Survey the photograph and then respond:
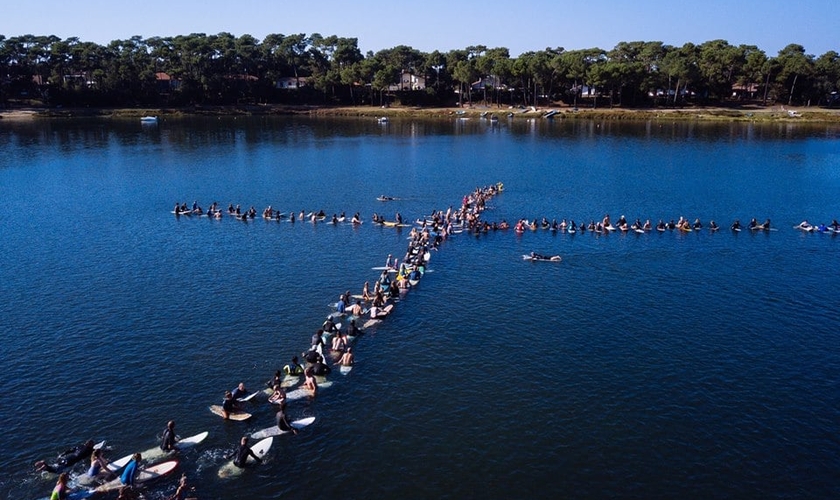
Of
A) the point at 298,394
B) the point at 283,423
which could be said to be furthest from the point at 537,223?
the point at 283,423

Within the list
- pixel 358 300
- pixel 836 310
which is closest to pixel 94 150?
pixel 358 300

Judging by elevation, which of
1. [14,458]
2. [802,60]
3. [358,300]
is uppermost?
[802,60]

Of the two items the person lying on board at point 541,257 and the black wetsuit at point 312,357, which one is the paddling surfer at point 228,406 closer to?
the black wetsuit at point 312,357

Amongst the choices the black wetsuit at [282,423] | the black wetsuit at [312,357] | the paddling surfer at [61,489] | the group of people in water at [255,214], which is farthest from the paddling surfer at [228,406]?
the group of people in water at [255,214]

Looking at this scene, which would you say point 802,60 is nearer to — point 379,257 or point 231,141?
point 231,141

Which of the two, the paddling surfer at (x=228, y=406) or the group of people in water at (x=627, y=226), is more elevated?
the group of people in water at (x=627, y=226)

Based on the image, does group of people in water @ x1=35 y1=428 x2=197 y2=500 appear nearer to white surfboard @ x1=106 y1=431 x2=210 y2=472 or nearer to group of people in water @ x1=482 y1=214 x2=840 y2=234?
white surfboard @ x1=106 y1=431 x2=210 y2=472
